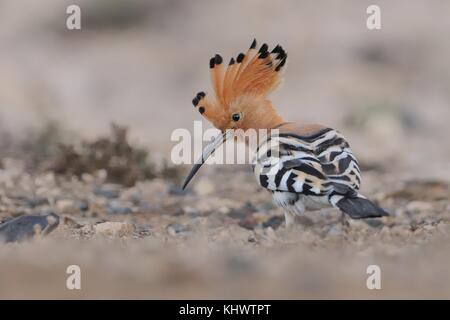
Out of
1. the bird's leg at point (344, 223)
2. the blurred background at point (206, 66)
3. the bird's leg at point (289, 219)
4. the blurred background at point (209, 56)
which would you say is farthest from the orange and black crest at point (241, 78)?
the blurred background at point (209, 56)

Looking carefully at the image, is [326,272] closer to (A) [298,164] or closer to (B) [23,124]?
(A) [298,164]

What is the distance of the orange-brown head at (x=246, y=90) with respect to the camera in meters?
5.52

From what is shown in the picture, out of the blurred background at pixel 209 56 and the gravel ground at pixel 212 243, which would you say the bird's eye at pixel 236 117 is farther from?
the blurred background at pixel 209 56

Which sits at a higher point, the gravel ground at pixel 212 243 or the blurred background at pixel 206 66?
the blurred background at pixel 206 66

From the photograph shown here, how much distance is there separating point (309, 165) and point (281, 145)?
26 cm

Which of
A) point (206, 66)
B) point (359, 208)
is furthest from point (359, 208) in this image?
point (206, 66)

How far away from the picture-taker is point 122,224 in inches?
215

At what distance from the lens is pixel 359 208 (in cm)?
472

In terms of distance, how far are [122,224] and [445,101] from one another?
5554 millimetres

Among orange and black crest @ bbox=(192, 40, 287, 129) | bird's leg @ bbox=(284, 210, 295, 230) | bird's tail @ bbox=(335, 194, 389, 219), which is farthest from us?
orange and black crest @ bbox=(192, 40, 287, 129)

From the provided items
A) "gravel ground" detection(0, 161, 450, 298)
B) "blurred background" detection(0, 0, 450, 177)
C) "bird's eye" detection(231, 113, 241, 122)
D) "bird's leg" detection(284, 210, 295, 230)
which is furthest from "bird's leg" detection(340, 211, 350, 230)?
"blurred background" detection(0, 0, 450, 177)

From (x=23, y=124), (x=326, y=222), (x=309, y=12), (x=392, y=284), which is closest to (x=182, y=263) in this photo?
(x=392, y=284)

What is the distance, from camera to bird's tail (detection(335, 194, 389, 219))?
4656 millimetres

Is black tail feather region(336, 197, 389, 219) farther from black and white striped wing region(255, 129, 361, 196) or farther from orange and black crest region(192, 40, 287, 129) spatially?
orange and black crest region(192, 40, 287, 129)
